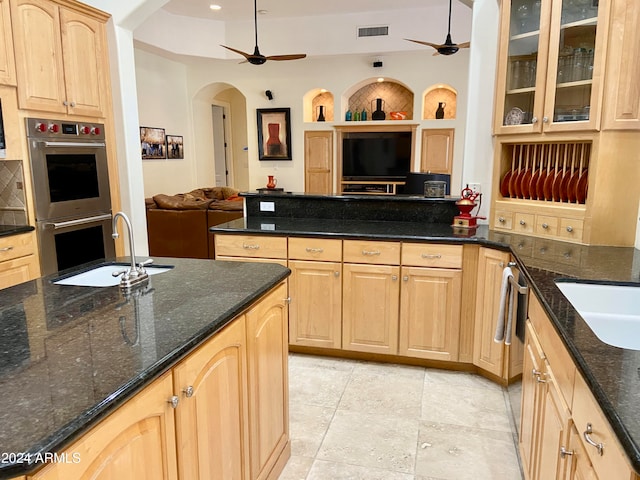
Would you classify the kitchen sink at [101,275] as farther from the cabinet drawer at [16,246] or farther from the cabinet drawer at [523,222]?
the cabinet drawer at [523,222]

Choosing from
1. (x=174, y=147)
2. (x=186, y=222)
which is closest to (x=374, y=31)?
(x=174, y=147)

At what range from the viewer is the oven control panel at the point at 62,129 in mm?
3250

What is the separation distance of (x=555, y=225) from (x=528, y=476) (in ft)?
5.14

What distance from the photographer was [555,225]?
9.37 feet

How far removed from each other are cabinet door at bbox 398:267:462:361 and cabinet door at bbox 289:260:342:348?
45 cm

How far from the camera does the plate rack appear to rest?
2.82 metres

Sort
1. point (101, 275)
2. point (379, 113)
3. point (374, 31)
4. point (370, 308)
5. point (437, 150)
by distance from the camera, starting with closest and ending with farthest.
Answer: point (101, 275) < point (370, 308) < point (374, 31) < point (437, 150) < point (379, 113)

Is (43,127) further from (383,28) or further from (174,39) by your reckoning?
(383,28)

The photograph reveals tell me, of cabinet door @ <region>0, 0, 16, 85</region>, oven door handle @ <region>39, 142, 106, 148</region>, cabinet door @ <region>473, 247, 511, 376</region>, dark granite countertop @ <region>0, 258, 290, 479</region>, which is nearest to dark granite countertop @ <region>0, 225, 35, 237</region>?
oven door handle @ <region>39, 142, 106, 148</region>

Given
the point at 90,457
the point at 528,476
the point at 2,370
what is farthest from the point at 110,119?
the point at 528,476

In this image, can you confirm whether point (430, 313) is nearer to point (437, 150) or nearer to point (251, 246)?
point (251, 246)

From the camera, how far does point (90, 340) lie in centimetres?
125

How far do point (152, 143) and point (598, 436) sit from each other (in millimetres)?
7522

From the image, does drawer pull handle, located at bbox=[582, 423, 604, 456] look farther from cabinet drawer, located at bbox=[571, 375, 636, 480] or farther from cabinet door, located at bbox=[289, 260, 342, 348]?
cabinet door, located at bbox=[289, 260, 342, 348]
